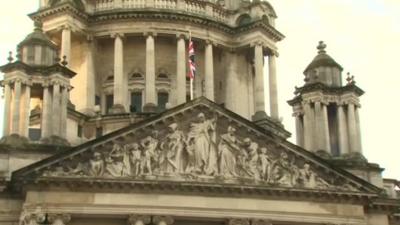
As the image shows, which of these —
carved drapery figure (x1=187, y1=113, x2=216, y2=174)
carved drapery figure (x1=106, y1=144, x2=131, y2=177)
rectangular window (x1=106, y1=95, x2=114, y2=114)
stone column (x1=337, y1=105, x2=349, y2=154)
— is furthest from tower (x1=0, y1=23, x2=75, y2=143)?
stone column (x1=337, y1=105, x2=349, y2=154)

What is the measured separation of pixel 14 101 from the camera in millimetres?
38000

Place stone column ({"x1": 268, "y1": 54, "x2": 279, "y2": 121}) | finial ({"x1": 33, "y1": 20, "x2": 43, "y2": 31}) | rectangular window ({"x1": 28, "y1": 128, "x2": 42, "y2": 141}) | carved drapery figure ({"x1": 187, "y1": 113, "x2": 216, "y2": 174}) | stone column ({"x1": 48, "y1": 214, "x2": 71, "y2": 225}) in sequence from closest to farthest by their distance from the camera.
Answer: stone column ({"x1": 48, "y1": 214, "x2": 71, "y2": 225})
carved drapery figure ({"x1": 187, "y1": 113, "x2": 216, "y2": 174})
rectangular window ({"x1": 28, "y1": 128, "x2": 42, "y2": 141})
finial ({"x1": 33, "y1": 20, "x2": 43, "y2": 31})
stone column ({"x1": 268, "y1": 54, "x2": 279, "y2": 121})

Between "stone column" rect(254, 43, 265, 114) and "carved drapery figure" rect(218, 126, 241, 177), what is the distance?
10.9 m

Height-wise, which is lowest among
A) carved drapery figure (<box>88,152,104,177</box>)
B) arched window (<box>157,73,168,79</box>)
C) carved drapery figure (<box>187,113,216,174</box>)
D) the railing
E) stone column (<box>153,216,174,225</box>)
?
stone column (<box>153,216,174,225</box>)

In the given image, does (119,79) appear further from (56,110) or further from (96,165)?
(96,165)

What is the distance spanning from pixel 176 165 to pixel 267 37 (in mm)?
15854

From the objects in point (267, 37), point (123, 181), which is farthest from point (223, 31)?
point (123, 181)

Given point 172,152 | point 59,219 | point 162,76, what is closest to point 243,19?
point 162,76

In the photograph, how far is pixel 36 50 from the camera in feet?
132

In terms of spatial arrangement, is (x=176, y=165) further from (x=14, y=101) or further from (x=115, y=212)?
(x=14, y=101)

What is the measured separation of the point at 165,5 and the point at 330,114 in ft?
39.5

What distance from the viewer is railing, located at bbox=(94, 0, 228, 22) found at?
49.5 metres

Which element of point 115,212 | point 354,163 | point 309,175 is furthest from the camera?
point 354,163

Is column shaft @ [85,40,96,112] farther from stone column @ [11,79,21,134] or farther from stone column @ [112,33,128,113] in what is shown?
Result: stone column @ [11,79,21,134]
